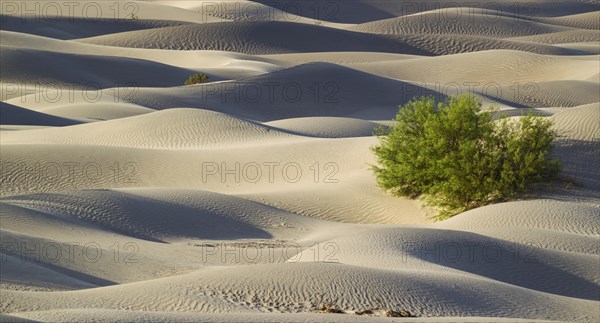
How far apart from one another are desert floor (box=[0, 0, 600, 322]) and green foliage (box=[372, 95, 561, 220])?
42 centimetres

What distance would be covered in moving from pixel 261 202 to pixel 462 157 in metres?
3.67

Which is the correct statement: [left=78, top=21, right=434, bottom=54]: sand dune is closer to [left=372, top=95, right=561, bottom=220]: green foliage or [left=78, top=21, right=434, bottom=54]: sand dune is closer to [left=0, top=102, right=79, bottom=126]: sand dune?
[left=0, top=102, right=79, bottom=126]: sand dune

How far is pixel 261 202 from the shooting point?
18.2m

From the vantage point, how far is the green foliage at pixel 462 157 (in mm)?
17438

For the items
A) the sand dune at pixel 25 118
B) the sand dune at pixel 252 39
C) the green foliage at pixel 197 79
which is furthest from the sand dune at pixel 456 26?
the sand dune at pixel 25 118

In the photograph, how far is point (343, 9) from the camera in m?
87.6

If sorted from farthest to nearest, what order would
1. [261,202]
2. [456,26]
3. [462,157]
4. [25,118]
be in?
[456,26], [25,118], [261,202], [462,157]

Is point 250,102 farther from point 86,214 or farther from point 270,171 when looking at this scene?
point 86,214

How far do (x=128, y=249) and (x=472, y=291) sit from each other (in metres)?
4.87

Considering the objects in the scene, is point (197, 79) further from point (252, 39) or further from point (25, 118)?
point (252, 39)

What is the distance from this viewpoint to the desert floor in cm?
879

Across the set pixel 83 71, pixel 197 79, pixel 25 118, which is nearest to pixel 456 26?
pixel 197 79

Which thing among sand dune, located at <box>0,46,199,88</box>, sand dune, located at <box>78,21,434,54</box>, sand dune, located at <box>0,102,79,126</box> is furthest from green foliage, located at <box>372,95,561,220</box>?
sand dune, located at <box>78,21,434,54</box>

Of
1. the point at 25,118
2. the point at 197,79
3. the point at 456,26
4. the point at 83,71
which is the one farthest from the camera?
the point at 456,26
